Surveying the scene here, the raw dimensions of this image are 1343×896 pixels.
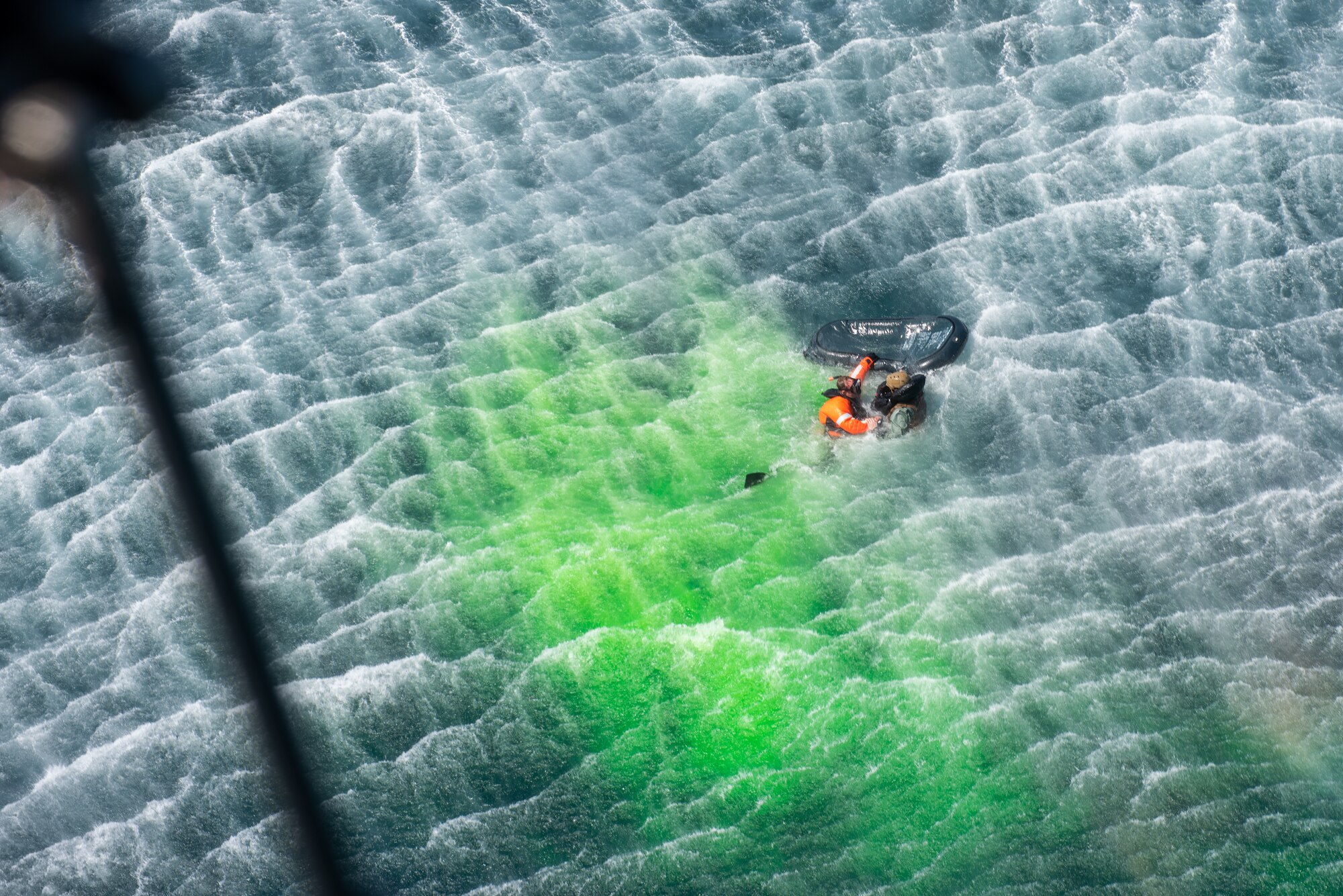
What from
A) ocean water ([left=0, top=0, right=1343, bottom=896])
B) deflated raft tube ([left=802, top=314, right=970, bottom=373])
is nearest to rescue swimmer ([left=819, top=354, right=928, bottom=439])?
ocean water ([left=0, top=0, right=1343, bottom=896])

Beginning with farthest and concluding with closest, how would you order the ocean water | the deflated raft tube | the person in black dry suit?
the deflated raft tube
the person in black dry suit
the ocean water

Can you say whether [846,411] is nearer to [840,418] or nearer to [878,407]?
[840,418]

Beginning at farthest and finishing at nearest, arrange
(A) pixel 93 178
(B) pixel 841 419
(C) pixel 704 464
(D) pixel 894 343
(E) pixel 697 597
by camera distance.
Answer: (A) pixel 93 178 < (D) pixel 894 343 < (C) pixel 704 464 < (B) pixel 841 419 < (E) pixel 697 597

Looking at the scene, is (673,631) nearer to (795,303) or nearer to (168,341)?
(795,303)

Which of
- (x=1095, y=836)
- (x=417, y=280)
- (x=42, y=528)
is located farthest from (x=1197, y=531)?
(x=42, y=528)

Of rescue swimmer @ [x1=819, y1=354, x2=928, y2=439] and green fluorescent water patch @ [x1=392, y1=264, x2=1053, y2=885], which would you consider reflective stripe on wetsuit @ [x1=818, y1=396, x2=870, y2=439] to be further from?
green fluorescent water patch @ [x1=392, y1=264, x2=1053, y2=885]

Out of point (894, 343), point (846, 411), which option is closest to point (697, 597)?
point (846, 411)

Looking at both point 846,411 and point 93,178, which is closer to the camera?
point 846,411
